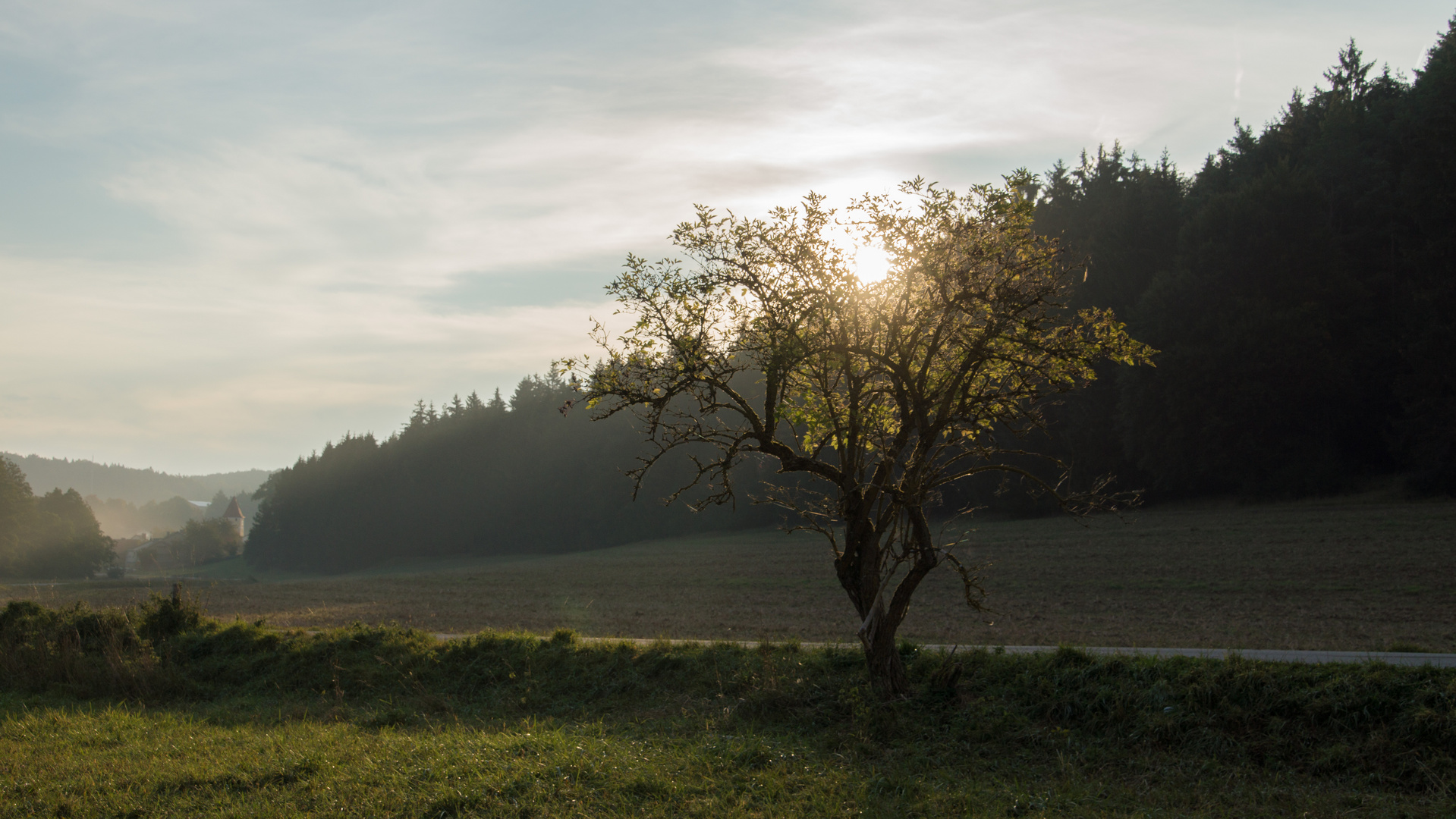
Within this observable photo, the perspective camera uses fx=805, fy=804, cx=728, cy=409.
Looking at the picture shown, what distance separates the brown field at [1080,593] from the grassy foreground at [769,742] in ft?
6.29

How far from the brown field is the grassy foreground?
6.29 feet

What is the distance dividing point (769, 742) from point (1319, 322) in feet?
136

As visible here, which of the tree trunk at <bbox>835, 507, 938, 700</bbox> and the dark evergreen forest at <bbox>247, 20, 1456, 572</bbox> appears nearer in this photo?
the tree trunk at <bbox>835, 507, 938, 700</bbox>

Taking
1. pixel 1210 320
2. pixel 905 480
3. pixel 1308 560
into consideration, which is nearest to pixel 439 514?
pixel 1210 320

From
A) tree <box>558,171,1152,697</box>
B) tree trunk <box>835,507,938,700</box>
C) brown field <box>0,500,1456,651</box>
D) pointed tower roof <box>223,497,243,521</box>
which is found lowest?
brown field <box>0,500,1456,651</box>

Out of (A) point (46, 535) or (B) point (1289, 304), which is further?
(A) point (46, 535)

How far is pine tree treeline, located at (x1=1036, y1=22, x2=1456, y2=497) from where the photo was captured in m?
35.7

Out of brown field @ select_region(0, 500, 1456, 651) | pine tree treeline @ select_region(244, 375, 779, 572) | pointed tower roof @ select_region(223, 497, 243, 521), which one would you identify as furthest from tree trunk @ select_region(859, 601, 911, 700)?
pointed tower roof @ select_region(223, 497, 243, 521)

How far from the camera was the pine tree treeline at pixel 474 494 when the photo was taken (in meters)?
79.9

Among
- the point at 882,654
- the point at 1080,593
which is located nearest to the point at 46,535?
the point at 1080,593

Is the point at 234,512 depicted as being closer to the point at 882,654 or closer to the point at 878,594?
the point at 882,654

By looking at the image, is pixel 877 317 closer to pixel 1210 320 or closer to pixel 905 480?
pixel 905 480

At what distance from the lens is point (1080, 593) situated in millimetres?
23734

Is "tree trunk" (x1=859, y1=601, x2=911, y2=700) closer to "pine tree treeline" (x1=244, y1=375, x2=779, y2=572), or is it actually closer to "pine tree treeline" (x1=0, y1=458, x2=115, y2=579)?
"pine tree treeline" (x1=244, y1=375, x2=779, y2=572)
